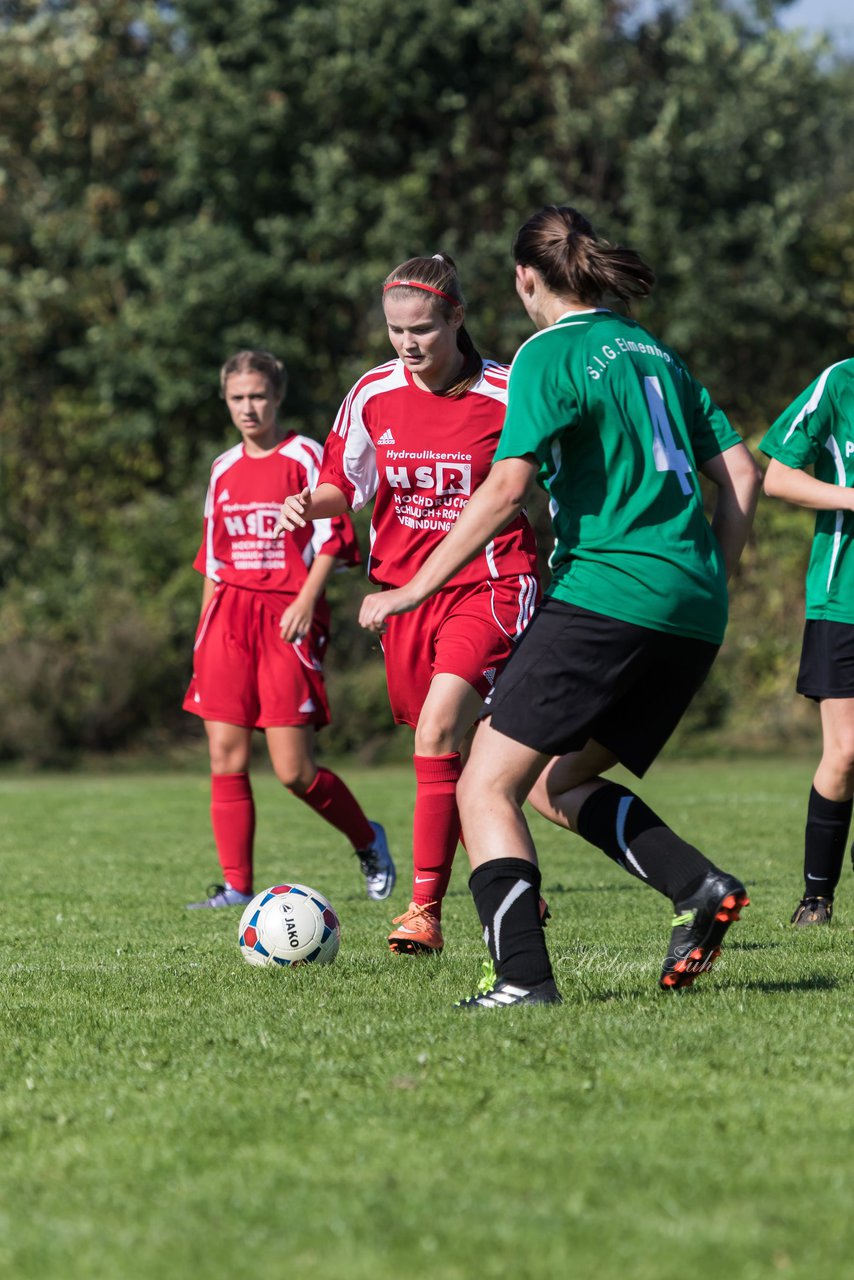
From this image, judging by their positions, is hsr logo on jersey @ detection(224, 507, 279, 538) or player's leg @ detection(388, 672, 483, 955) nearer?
player's leg @ detection(388, 672, 483, 955)

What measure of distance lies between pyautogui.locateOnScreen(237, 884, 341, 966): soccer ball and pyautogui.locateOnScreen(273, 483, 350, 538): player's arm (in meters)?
1.31

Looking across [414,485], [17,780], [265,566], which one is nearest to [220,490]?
[265,566]

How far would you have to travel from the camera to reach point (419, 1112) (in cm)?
339

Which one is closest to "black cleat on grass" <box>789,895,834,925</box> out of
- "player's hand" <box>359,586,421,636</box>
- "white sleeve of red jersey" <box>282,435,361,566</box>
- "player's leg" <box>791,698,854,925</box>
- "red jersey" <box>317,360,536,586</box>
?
"player's leg" <box>791,698,854,925</box>

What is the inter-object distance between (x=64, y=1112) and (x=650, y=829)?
1.87 metres

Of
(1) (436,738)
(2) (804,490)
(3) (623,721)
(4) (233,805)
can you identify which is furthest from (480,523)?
(4) (233,805)

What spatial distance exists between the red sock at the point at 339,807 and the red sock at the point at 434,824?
6.82 ft

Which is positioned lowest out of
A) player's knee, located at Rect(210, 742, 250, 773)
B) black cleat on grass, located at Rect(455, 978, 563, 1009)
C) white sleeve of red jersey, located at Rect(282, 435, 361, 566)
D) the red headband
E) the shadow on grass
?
the shadow on grass

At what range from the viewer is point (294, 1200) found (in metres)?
2.84

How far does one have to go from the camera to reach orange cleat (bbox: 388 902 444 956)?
5.73m

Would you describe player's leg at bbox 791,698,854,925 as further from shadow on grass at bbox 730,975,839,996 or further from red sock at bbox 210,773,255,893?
red sock at bbox 210,773,255,893

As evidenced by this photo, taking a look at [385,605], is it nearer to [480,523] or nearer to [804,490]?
[480,523]

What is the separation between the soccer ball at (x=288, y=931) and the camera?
18.0ft

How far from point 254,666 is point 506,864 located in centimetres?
373
